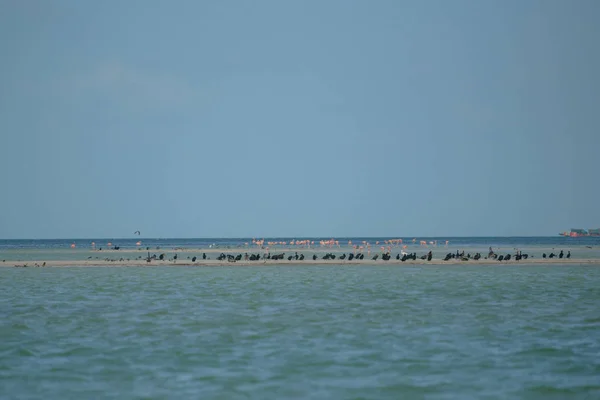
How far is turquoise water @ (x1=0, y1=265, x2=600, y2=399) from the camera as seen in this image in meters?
16.7

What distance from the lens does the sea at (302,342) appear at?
54.6 ft

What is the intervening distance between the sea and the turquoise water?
0.06 meters

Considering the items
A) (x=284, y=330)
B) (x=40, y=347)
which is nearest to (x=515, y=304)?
(x=284, y=330)

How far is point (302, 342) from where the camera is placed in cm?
2239

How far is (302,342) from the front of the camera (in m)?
22.4

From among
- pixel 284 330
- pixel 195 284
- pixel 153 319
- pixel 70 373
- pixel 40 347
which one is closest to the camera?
pixel 70 373

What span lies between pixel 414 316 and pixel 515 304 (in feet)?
22.6

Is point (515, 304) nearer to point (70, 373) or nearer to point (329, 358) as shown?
point (329, 358)

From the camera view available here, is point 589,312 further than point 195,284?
No

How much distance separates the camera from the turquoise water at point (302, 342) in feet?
54.6

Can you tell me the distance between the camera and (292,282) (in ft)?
158

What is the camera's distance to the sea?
54.6 feet

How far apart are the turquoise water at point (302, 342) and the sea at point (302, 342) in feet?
0.19

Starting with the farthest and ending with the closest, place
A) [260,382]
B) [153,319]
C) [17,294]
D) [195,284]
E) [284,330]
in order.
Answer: [195,284] → [17,294] → [153,319] → [284,330] → [260,382]
